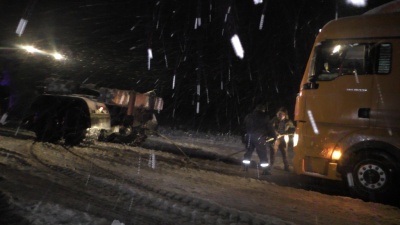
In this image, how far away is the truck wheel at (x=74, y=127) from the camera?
10.2 m

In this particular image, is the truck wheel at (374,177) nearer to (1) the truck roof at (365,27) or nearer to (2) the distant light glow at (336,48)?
(2) the distant light glow at (336,48)

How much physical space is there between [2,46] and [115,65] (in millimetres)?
13645

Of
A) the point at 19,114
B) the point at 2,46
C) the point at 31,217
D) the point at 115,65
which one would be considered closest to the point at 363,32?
the point at 31,217

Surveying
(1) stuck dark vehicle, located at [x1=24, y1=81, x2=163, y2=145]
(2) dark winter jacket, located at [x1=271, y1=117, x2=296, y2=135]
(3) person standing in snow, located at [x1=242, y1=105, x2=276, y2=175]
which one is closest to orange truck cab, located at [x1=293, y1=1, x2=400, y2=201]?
(3) person standing in snow, located at [x1=242, y1=105, x2=276, y2=175]

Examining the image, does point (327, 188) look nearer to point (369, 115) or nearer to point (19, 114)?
point (369, 115)

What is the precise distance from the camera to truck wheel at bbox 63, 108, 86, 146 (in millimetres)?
10250

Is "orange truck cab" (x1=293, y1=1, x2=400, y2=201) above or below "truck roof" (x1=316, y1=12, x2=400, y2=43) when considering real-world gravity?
below

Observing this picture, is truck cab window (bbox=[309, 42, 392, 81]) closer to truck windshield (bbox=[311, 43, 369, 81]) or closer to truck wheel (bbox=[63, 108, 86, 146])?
truck windshield (bbox=[311, 43, 369, 81])

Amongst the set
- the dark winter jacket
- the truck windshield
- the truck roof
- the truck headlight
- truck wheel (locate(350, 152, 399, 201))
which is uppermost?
the truck roof

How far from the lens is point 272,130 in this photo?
845 cm

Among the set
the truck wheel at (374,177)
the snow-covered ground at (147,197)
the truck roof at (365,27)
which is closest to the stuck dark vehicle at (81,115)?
the snow-covered ground at (147,197)

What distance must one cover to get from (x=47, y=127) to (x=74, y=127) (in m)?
0.94

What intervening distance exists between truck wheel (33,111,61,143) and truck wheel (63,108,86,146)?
0.33 metres

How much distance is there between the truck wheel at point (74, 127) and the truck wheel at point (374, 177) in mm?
7352
